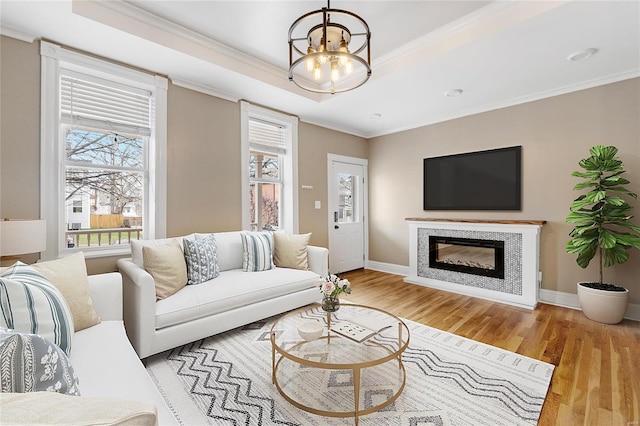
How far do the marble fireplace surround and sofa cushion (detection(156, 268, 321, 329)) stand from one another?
202cm

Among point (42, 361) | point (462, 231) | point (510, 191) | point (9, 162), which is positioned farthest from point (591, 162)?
point (9, 162)

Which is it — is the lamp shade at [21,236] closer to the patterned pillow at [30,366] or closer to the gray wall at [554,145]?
the patterned pillow at [30,366]

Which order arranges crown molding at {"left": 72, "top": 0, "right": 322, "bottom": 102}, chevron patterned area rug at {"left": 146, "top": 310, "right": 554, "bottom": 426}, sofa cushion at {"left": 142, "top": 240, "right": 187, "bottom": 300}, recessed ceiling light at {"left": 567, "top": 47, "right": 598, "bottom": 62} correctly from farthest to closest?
recessed ceiling light at {"left": 567, "top": 47, "right": 598, "bottom": 62} < sofa cushion at {"left": 142, "top": 240, "right": 187, "bottom": 300} < crown molding at {"left": 72, "top": 0, "right": 322, "bottom": 102} < chevron patterned area rug at {"left": 146, "top": 310, "right": 554, "bottom": 426}

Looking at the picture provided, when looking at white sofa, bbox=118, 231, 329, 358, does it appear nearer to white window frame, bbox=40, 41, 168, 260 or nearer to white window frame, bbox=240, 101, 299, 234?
A: white window frame, bbox=40, 41, 168, 260

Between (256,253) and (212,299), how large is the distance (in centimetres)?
81

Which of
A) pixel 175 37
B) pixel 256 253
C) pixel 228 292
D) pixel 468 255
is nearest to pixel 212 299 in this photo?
pixel 228 292

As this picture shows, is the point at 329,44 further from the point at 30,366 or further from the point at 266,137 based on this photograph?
the point at 266,137

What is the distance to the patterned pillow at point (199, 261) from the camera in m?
2.67

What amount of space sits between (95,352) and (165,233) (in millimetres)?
1806

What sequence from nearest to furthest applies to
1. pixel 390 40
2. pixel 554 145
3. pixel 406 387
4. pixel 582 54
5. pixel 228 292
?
pixel 406 387 < pixel 228 292 < pixel 582 54 < pixel 390 40 < pixel 554 145

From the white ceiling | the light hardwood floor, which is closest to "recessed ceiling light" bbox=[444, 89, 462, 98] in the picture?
the white ceiling

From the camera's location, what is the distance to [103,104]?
2.79 meters

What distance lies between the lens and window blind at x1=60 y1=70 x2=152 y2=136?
2.62 metres

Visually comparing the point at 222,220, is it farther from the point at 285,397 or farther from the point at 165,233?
the point at 285,397
